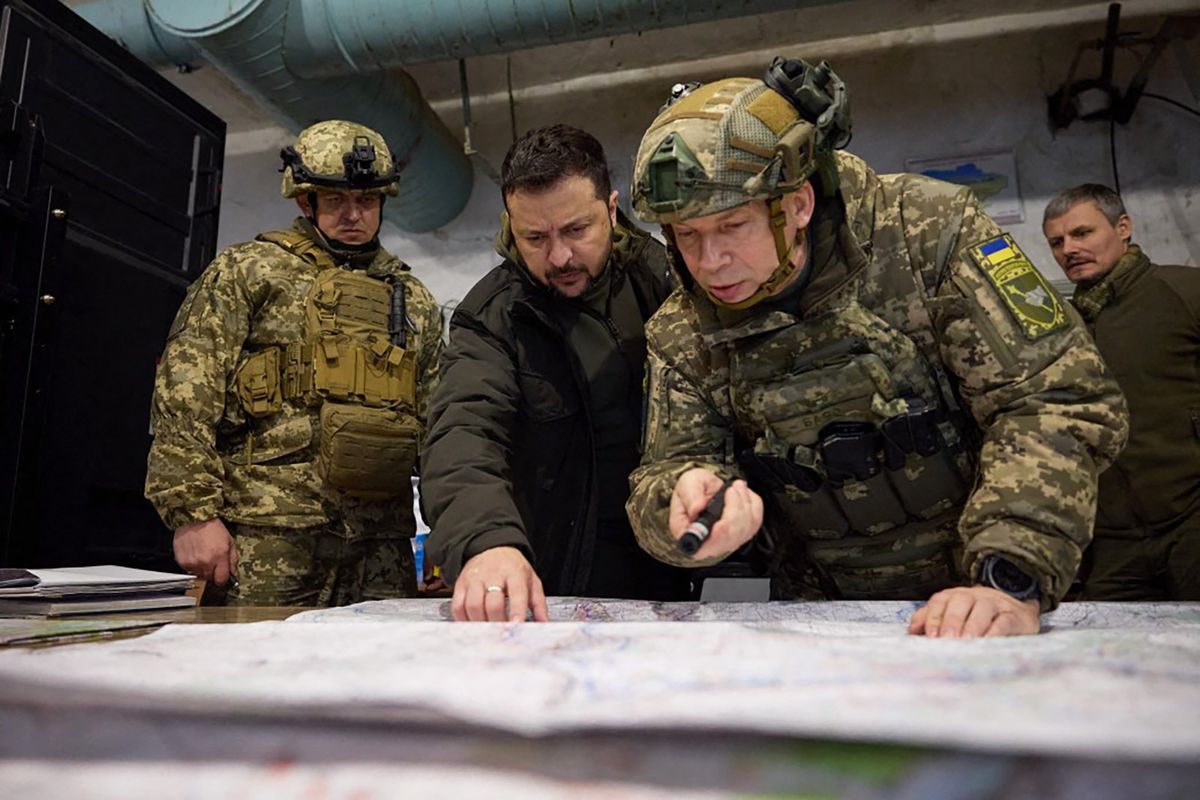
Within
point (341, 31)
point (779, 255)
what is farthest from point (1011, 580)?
point (341, 31)

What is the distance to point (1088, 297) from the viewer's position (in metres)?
2.52

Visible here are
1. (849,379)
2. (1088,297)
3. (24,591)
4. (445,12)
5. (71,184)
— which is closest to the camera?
(24,591)

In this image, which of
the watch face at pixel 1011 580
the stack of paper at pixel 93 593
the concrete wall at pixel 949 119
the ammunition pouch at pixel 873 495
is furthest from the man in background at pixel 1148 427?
the stack of paper at pixel 93 593

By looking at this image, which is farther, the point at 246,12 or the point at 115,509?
the point at 246,12

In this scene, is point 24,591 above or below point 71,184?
below

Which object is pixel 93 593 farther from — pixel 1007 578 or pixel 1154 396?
pixel 1154 396

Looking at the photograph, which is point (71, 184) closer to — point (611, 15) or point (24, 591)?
point (24, 591)

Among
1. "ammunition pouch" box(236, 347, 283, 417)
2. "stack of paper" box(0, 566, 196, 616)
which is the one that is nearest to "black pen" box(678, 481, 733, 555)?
"stack of paper" box(0, 566, 196, 616)

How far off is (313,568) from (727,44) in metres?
3.23

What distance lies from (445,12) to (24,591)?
7.81ft

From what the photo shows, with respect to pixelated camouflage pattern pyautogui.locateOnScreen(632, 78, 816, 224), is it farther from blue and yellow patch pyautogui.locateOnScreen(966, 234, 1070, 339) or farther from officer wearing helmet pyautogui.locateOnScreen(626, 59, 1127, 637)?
blue and yellow patch pyautogui.locateOnScreen(966, 234, 1070, 339)

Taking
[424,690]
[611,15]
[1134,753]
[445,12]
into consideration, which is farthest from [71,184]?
[1134,753]

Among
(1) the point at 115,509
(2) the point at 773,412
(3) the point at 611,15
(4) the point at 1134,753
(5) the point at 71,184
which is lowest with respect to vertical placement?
(4) the point at 1134,753

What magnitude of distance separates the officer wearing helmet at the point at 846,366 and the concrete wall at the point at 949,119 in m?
2.83
